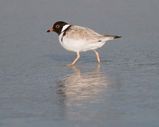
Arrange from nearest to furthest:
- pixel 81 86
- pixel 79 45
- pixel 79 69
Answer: pixel 81 86, pixel 79 69, pixel 79 45

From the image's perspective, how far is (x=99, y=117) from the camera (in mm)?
7059

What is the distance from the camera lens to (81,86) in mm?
8906

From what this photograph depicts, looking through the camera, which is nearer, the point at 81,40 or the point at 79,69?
the point at 79,69

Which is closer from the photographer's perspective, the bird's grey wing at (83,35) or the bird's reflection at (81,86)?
the bird's reflection at (81,86)

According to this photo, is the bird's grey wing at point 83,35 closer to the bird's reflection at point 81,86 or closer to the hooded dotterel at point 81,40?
the hooded dotterel at point 81,40

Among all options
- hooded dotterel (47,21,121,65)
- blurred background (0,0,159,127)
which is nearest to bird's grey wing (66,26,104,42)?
hooded dotterel (47,21,121,65)

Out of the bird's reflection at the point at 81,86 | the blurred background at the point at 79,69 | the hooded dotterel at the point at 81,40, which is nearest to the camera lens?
the blurred background at the point at 79,69

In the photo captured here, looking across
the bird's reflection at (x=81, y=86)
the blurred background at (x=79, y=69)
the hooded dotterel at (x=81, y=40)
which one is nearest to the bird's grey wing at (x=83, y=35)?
the hooded dotterel at (x=81, y=40)

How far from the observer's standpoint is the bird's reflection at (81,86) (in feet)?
26.6

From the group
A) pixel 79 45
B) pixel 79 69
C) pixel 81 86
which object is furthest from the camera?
pixel 79 45

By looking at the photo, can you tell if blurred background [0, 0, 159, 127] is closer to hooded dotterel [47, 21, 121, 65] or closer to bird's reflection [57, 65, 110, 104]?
bird's reflection [57, 65, 110, 104]

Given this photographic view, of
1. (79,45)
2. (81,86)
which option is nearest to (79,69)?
(79,45)

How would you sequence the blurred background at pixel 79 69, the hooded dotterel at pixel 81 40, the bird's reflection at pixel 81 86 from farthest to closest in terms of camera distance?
the hooded dotterel at pixel 81 40
the bird's reflection at pixel 81 86
the blurred background at pixel 79 69

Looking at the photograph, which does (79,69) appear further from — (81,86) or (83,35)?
(81,86)
